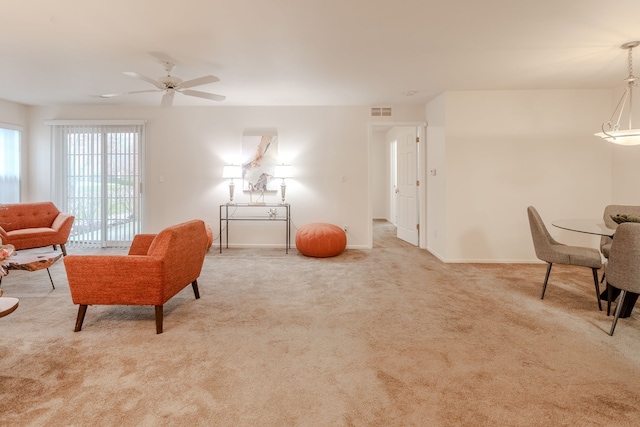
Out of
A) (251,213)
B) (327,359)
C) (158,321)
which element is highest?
(251,213)

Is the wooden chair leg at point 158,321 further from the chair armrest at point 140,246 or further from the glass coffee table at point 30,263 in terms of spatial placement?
the glass coffee table at point 30,263

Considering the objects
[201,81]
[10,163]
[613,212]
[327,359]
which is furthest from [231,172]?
[613,212]

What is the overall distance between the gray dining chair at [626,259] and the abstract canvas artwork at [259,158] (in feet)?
15.2

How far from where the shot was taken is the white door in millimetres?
6164

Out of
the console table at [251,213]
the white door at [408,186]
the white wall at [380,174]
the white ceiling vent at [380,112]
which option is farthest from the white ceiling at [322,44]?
the white wall at [380,174]

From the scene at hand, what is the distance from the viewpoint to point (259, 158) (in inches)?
230

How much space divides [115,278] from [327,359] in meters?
1.69

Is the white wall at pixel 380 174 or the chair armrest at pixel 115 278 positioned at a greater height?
the white wall at pixel 380 174

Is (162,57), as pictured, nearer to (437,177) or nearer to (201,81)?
(201,81)

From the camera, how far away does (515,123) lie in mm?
4812

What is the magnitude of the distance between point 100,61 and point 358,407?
4.25 metres

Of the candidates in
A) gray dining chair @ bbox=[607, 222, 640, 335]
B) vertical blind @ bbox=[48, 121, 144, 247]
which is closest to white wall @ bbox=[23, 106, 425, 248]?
vertical blind @ bbox=[48, 121, 144, 247]

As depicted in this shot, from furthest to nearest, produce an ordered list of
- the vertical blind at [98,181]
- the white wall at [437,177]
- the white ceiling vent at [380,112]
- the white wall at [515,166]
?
the vertical blind at [98,181], the white ceiling vent at [380,112], the white wall at [437,177], the white wall at [515,166]

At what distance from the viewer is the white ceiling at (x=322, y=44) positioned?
8.44ft
